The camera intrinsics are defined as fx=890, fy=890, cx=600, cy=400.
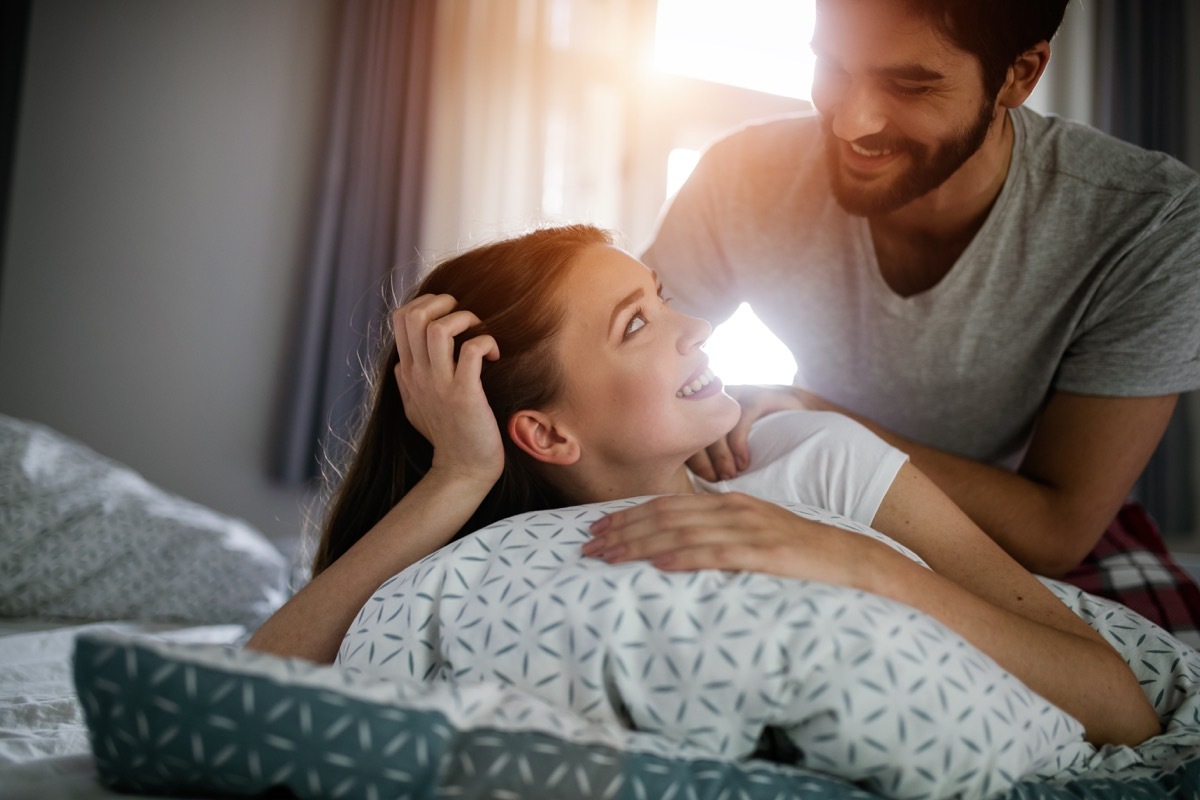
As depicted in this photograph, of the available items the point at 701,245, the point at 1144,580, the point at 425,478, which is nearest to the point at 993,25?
the point at 701,245

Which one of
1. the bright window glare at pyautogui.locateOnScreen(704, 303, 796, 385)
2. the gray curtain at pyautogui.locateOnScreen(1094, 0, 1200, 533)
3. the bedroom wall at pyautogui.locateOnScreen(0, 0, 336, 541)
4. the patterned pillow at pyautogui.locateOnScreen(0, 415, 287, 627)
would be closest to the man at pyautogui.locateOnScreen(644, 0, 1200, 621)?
the patterned pillow at pyautogui.locateOnScreen(0, 415, 287, 627)

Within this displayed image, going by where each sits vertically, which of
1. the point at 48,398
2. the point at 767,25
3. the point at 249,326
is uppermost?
the point at 767,25

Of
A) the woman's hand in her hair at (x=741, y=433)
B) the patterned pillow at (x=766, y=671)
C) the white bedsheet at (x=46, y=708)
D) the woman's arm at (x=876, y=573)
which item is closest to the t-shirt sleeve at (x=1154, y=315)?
the woman's hand in her hair at (x=741, y=433)

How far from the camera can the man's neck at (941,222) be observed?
166cm

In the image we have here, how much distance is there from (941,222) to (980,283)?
0.48 ft

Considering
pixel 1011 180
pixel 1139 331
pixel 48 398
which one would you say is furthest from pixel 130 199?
pixel 1139 331

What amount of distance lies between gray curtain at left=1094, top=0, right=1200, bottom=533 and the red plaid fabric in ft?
8.51

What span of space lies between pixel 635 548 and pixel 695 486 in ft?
1.89

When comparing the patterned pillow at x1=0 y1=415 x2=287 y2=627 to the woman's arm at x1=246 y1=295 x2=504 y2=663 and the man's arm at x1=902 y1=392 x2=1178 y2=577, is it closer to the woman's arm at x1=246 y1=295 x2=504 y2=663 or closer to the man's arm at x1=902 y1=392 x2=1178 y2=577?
the woman's arm at x1=246 y1=295 x2=504 y2=663

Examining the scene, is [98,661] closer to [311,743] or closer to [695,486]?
[311,743]

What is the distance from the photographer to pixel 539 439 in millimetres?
1310

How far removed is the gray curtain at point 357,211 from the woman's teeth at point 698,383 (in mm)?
2150

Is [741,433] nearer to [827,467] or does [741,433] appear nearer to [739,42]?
[827,467]

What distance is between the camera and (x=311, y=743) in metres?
0.65
